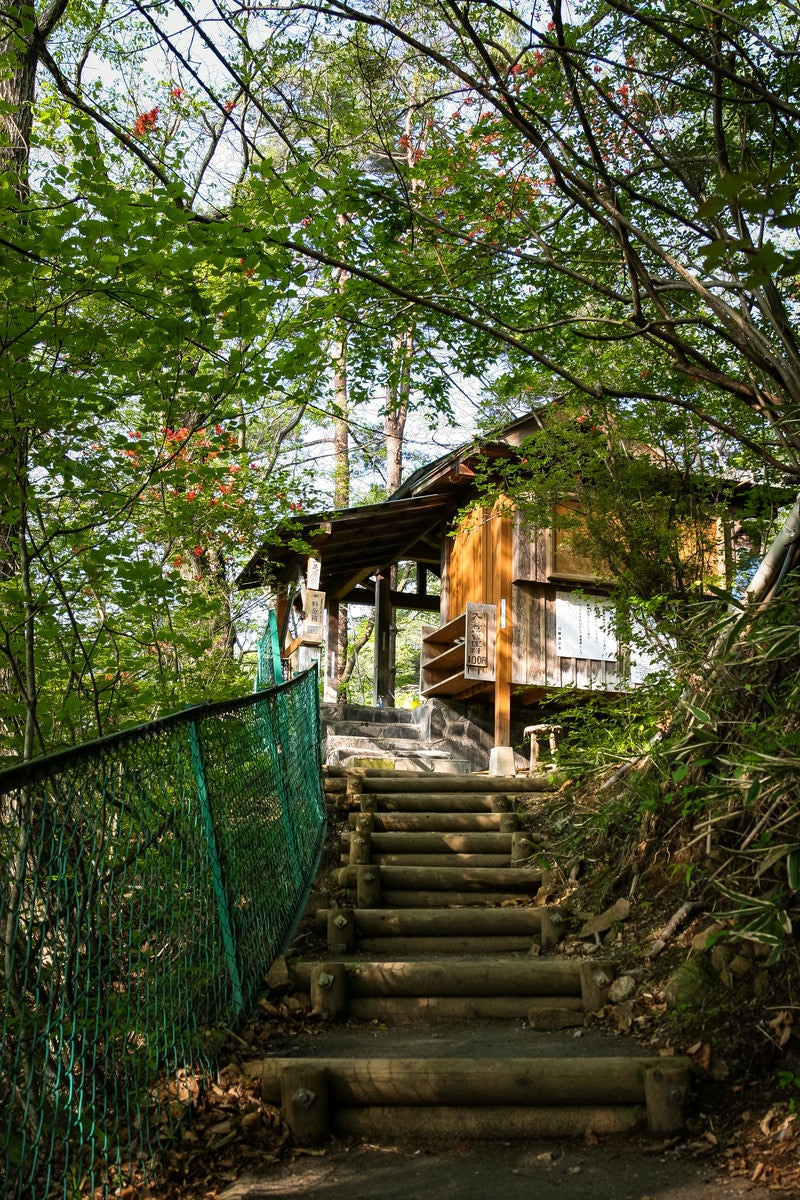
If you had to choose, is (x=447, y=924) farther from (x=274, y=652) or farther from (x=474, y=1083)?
(x=274, y=652)

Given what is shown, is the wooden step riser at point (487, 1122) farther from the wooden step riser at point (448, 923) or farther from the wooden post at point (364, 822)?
the wooden post at point (364, 822)

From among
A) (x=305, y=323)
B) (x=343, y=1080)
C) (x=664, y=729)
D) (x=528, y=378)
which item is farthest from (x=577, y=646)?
(x=343, y=1080)

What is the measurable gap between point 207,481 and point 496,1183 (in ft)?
12.3

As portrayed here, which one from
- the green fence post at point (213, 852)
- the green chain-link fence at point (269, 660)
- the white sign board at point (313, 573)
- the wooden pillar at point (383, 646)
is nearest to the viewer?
the green fence post at point (213, 852)

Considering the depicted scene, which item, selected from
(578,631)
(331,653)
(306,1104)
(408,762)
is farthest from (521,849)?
(331,653)

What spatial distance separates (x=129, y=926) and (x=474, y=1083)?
140cm

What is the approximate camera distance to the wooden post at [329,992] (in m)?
4.43

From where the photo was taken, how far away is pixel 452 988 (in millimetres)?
4605

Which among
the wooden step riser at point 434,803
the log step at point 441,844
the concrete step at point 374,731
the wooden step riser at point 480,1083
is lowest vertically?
the wooden step riser at point 480,1083

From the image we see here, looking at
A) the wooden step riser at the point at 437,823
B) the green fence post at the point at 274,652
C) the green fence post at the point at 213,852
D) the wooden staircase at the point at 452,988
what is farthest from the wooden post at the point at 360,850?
the green fence post at the point at 274,652

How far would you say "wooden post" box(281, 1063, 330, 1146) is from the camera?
3.22m

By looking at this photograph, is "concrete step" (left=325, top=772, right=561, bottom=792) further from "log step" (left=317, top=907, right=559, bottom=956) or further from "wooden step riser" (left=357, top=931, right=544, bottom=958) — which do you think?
"wooden step riser" (left=357, top=931, right=544, bottom=958)

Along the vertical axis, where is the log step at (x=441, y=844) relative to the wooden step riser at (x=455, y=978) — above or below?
above

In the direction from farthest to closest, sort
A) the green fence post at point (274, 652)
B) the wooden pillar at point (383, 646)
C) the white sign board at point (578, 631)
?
the wooden pillar at point (383, 646), the white sign board at point (578, 631), the green fence post at point (274, 652)
